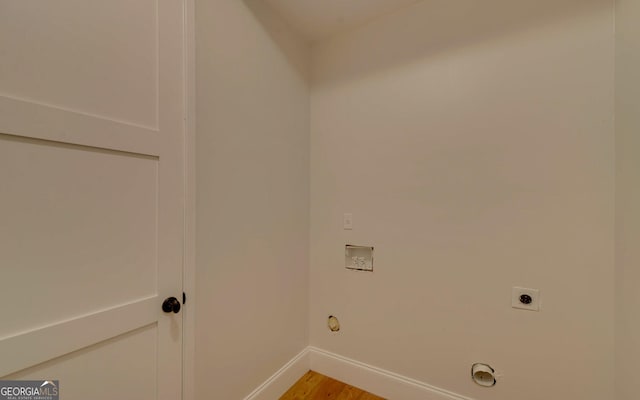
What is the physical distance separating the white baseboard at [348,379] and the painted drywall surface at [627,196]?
812 millimetres

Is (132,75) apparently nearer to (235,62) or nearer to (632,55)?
(235,62)

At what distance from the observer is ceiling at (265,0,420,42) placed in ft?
5.70

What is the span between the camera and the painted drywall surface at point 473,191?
135 cm

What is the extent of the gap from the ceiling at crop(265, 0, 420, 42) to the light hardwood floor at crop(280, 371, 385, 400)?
8.81ft

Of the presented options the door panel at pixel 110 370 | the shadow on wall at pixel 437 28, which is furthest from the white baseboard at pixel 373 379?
the shadow on wall at pixel 437 28

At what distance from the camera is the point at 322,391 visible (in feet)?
6.20

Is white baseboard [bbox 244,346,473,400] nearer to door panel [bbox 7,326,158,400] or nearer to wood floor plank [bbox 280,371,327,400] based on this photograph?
wood floor plank [bbox 280,371,327,400]

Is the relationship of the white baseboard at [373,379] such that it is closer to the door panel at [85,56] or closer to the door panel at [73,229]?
the door panel at [73,229]

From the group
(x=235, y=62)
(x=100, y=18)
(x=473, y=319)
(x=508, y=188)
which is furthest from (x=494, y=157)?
(x=100, y=18)

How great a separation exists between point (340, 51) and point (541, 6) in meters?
1.22

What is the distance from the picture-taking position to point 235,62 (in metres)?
1.54

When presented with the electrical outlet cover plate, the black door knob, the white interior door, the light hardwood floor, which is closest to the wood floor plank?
the light hardwood floor

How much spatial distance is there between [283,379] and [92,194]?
1.69m

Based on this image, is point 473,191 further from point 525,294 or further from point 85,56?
point 85,56
